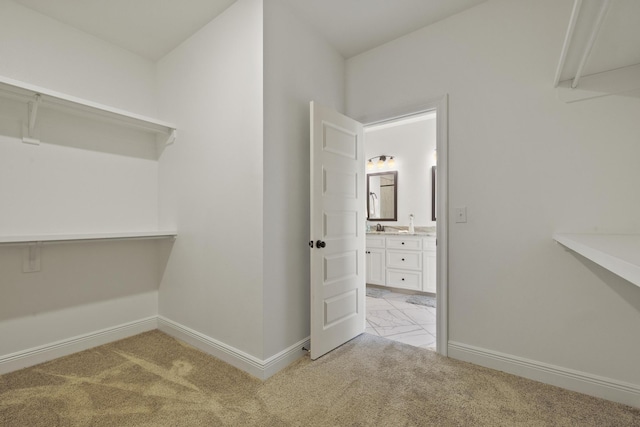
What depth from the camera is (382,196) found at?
4973 mm

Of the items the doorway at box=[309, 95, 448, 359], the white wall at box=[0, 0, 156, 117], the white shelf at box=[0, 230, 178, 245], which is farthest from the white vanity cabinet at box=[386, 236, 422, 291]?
the white wall at box=[0, 0, 156, 117]

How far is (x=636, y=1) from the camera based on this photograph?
112 cm

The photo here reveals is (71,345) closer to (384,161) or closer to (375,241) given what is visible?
(375,241)

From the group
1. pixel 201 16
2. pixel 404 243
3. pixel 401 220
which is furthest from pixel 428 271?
pixel 201 16

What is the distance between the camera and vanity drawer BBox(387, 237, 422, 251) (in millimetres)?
4125

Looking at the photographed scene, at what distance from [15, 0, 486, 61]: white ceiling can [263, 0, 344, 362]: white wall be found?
0.79 ft

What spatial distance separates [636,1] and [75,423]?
3209 millimetres

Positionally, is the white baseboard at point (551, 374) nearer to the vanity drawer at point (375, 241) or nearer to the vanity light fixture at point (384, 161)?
the vanity drawer at point (375, 241)

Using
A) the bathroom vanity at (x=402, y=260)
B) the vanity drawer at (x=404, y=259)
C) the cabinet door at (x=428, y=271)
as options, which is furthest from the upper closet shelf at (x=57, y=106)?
the cabinet door at (x=428, y=271)

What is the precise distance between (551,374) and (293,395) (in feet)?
5.42

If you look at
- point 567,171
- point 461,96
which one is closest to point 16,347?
point 461,96

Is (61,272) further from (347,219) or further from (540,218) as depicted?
(540,218)

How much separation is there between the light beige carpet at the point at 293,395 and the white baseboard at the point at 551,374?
5 centimetres

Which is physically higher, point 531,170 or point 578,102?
point 578,102
